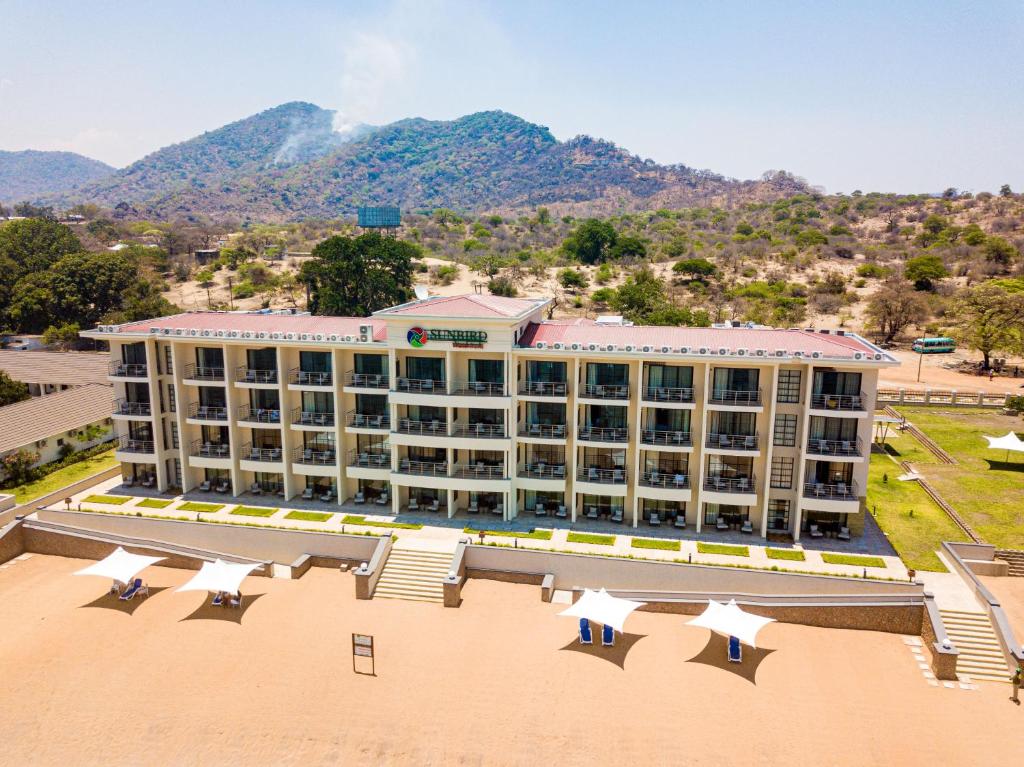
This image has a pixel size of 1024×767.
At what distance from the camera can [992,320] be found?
3105 inches

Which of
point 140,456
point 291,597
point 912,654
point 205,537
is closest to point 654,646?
point 912,654

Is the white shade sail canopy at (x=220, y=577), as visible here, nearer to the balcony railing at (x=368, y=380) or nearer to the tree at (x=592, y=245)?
the balcony railing at (x=368, y=380)

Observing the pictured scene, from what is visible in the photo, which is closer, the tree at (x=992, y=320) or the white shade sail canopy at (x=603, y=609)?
the white shade sail canopy at (x=603, y=609)

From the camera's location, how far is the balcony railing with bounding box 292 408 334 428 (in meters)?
43.8

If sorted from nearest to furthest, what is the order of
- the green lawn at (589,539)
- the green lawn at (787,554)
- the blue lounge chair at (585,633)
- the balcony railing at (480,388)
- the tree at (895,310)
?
the blue lounge chair at (585,633), the green lawn at (787,554), the green lawn at (589,539), the balcony railing at (480,388), the tree at (895,310)

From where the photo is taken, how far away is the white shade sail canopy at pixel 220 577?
33.6 metres

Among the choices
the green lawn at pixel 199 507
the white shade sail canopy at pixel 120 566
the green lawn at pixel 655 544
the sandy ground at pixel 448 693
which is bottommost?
the sandy ground at pixel 448 693

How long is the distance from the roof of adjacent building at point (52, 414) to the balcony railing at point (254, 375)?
1822 centimetres

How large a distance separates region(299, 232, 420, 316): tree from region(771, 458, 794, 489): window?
54.8 metres

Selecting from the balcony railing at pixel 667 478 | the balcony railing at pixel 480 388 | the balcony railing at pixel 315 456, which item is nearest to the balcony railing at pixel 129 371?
the balcony railing at pixel 315 456

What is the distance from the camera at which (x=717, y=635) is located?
32.7 m

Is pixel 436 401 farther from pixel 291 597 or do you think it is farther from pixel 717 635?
pixel 717 635

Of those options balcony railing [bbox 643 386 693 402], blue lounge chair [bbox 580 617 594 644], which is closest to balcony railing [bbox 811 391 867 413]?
balcony railing [bbox 643 386 693 402]

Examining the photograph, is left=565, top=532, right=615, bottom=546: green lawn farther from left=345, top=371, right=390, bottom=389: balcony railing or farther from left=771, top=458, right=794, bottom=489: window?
left=345, top=371, right=390, bottom=389: balcony railing
